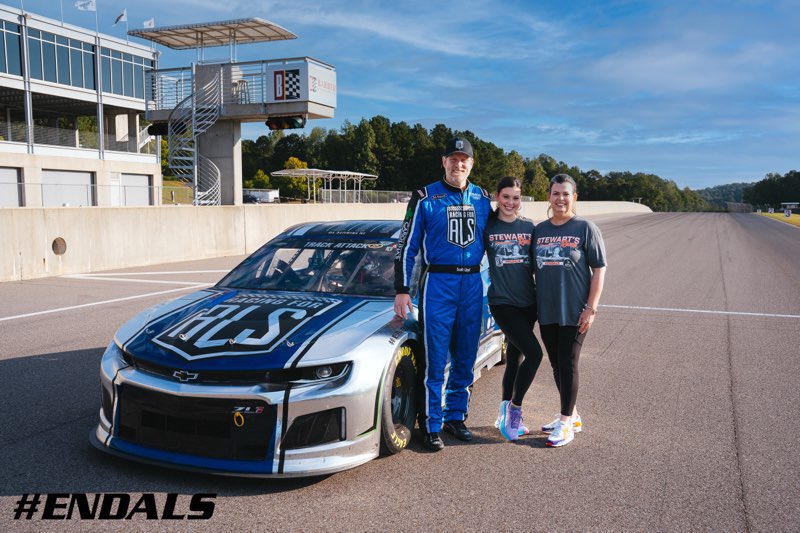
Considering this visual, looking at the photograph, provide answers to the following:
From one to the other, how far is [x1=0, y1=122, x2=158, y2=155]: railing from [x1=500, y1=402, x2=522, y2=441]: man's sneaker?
40.3m

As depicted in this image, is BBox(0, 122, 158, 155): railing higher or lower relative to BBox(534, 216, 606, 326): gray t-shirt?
higher

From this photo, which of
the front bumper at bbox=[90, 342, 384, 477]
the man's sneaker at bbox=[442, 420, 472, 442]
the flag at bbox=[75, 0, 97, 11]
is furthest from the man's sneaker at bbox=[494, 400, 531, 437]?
the flag at bbox=[75, 0, 97, 11]

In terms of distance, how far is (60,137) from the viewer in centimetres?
4091

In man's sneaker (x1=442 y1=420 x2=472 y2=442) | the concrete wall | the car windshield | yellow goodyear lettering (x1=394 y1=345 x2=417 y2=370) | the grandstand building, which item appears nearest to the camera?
yellow goodyear lettering (x1=394 y1=345 x2=417 y2=370)

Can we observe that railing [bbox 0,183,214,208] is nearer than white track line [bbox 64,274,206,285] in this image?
No

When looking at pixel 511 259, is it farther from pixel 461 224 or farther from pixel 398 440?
pixel 398 440

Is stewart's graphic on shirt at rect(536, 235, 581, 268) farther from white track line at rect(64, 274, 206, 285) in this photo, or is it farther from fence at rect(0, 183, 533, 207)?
fence at rect(0, 183, 533, 207)

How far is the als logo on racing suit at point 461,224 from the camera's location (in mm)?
4293

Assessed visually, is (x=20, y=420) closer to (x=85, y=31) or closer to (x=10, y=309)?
(x=10, y=309)

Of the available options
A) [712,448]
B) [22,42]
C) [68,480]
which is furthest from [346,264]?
[22,42]

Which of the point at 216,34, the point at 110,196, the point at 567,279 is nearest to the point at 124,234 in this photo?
the point at 567,279

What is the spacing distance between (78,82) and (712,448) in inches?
1931

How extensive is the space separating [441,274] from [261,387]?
1415 mm

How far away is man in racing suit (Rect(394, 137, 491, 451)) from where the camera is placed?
4234 millimetres
